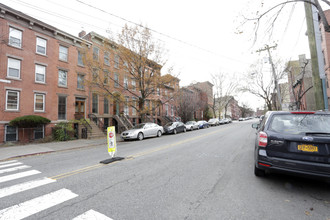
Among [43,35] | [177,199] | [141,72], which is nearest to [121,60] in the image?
[141,72]

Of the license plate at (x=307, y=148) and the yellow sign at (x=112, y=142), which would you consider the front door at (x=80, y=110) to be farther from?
the license plate at (x=307, y=148)

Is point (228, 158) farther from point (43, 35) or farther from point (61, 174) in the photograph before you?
point (43, 35)

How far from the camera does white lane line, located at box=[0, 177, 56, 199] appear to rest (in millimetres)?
3580

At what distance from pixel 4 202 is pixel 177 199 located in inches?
132

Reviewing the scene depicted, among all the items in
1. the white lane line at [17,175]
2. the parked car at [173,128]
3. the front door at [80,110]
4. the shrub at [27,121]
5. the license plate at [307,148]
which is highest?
the front door at [80,110]

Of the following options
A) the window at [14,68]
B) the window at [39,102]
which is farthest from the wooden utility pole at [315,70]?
the window at [14,68]

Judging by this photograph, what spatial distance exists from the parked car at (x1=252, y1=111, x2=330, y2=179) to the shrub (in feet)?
52.1

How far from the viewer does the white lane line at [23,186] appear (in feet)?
11.7

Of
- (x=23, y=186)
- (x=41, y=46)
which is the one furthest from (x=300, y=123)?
(x=41, y=46)

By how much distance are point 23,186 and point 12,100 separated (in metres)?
13.4

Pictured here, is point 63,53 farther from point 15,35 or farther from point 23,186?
point 23,186

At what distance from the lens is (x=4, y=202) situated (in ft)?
10.2

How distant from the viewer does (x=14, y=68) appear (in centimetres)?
1353

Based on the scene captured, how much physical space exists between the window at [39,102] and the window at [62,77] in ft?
6.93
